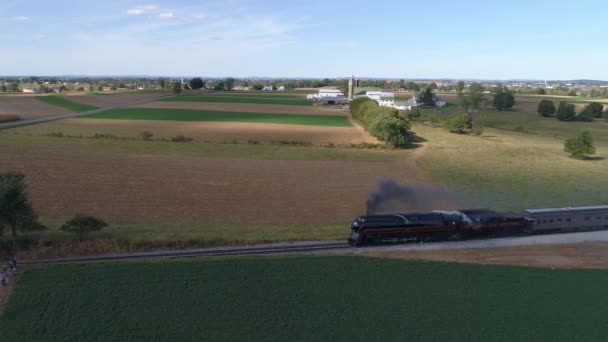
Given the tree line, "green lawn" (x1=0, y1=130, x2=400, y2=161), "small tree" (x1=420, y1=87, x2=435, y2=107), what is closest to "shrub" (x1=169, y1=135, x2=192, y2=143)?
"green lawn" (x1=0, y1=130, x2=400, y2=161)

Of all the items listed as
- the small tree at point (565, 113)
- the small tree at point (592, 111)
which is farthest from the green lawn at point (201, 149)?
the small tree at point (592, 111)

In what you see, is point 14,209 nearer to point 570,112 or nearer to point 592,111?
point 570,112

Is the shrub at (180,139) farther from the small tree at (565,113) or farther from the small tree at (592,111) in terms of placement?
the small tree at (592,111)

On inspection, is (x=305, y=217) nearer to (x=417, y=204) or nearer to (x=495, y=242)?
(x=417, y=204)

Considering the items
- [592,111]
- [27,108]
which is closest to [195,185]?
[27,108]

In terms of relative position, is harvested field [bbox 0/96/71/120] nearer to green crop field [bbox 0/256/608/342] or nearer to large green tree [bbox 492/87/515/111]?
green crop field [bbox 0/256/608/342]

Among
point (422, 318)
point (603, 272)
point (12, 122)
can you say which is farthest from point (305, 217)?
point (12, 122)
